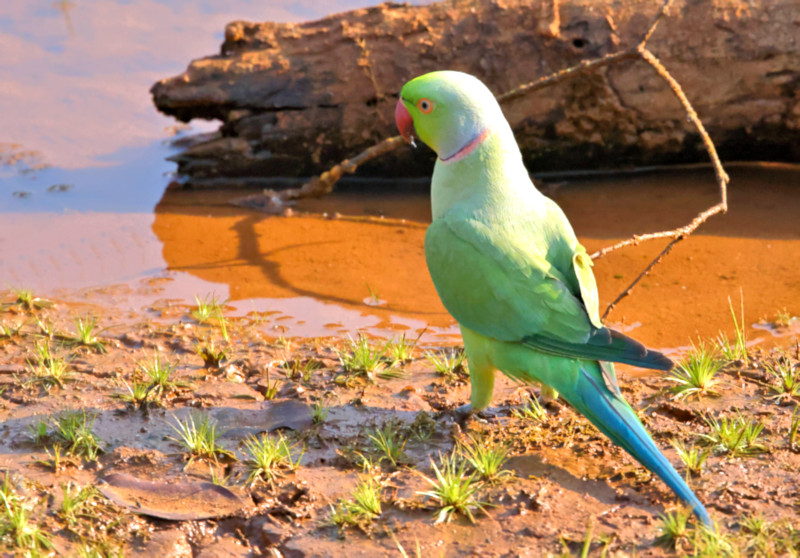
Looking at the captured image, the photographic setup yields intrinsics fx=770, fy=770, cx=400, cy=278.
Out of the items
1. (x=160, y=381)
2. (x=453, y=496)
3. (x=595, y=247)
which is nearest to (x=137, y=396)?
(x=160, y=381)

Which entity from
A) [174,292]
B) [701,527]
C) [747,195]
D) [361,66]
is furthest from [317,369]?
[747,195]

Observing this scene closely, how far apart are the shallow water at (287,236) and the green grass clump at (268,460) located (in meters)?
1.29

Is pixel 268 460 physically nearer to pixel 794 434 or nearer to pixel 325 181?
pixel 794 434

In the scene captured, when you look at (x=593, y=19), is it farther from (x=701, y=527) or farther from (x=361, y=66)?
→ (x=701, y=527)

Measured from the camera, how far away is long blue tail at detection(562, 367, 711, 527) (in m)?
2.42

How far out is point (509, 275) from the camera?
2.79 metres

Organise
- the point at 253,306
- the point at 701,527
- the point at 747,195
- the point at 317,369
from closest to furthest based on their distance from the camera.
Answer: the point at 701,527
the point at 317,369
the point at 253,306
the point at 747,195

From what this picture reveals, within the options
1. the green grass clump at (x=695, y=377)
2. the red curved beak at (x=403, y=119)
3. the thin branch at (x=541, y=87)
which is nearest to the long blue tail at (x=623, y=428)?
the green grass clump at (x=695, y=377)

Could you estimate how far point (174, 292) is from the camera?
4.63m

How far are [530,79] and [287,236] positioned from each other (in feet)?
6.82

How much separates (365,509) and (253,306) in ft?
7.00

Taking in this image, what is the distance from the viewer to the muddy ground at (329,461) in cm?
248

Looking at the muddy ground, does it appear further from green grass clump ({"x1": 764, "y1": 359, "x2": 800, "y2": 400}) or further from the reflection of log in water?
the reflection of log in water

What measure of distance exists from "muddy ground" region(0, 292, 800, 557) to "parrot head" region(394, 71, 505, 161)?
3.66ft
